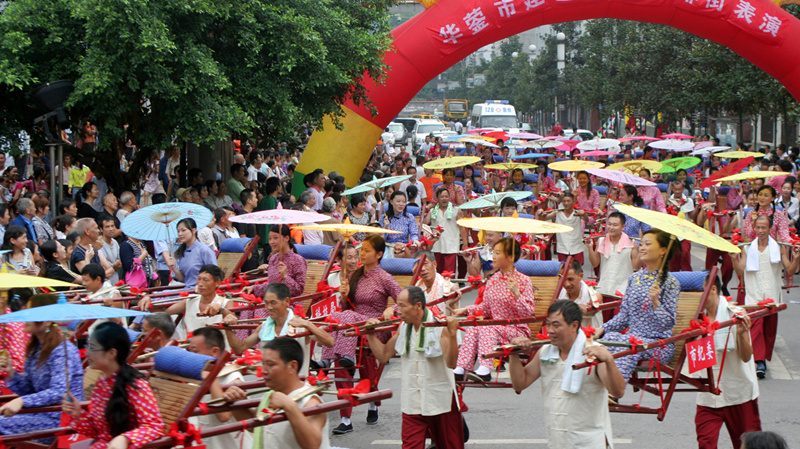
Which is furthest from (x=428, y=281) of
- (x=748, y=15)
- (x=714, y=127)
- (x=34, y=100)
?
(x=714, y=127)

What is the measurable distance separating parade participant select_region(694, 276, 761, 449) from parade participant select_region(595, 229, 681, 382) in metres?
0.27

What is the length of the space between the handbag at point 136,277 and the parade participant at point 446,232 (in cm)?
403

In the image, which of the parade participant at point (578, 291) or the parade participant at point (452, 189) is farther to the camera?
the parade participant at point (452, 189)

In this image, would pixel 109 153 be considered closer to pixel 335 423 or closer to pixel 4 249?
pixel 4 249

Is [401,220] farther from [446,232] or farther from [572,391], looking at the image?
[572,391]

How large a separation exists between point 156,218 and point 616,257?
4420 millimetres

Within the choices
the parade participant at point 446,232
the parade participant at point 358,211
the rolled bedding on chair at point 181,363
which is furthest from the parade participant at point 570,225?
the rolled bedding on chair at point 181,363

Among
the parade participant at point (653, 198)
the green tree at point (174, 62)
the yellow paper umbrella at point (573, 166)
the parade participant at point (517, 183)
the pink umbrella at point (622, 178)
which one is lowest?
the parade participant at point (653, 198)

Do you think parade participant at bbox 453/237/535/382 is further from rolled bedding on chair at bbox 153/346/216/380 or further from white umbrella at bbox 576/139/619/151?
white umbrella at bbox 576/139/619/151

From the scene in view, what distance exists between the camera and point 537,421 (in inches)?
290

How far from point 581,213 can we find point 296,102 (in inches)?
163

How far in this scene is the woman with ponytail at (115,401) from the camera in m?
4.06

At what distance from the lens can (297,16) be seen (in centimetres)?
1144

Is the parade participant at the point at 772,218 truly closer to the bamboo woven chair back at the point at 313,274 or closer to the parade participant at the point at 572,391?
the bamboo woven chair back at the point at 313,274
